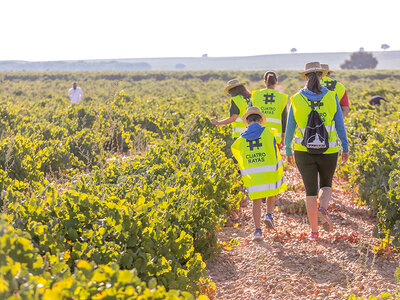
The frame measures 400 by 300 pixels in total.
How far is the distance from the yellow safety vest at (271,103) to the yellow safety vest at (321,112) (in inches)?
54.9

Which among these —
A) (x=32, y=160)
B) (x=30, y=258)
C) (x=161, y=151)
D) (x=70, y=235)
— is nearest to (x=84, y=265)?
(x=30, y=258)

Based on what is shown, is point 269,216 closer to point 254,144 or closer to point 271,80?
point 254,144

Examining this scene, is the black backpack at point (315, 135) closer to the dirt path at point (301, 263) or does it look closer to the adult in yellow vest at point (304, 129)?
the adult in yellow vest at point (304, 129)

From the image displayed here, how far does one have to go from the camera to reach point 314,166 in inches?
187

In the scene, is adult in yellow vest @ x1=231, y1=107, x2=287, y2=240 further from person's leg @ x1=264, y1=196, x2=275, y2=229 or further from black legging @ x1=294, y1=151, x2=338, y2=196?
black legging @ x1=294, y1=151, x2=338, y2=196

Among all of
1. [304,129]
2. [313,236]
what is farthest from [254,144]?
[313,236]

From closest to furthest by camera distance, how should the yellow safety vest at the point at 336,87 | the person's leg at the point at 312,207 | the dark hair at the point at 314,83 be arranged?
the dark hair at the point at 314,83
the person's leg at the point at 312,207
the yellow safety vest at the point at 336,87

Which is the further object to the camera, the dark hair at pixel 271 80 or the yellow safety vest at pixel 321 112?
the dark hair at pixel 271 80

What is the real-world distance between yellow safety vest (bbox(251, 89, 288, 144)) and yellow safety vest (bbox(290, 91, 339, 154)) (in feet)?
4.57

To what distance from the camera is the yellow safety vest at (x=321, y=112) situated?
15.0 feet

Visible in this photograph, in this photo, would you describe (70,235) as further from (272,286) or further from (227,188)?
(227,188)

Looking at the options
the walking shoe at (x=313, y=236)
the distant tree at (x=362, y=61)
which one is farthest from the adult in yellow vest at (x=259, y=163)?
the distant tree at (x=362, y=61)

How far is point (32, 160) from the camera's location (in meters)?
6.23

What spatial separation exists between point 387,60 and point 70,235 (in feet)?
689
